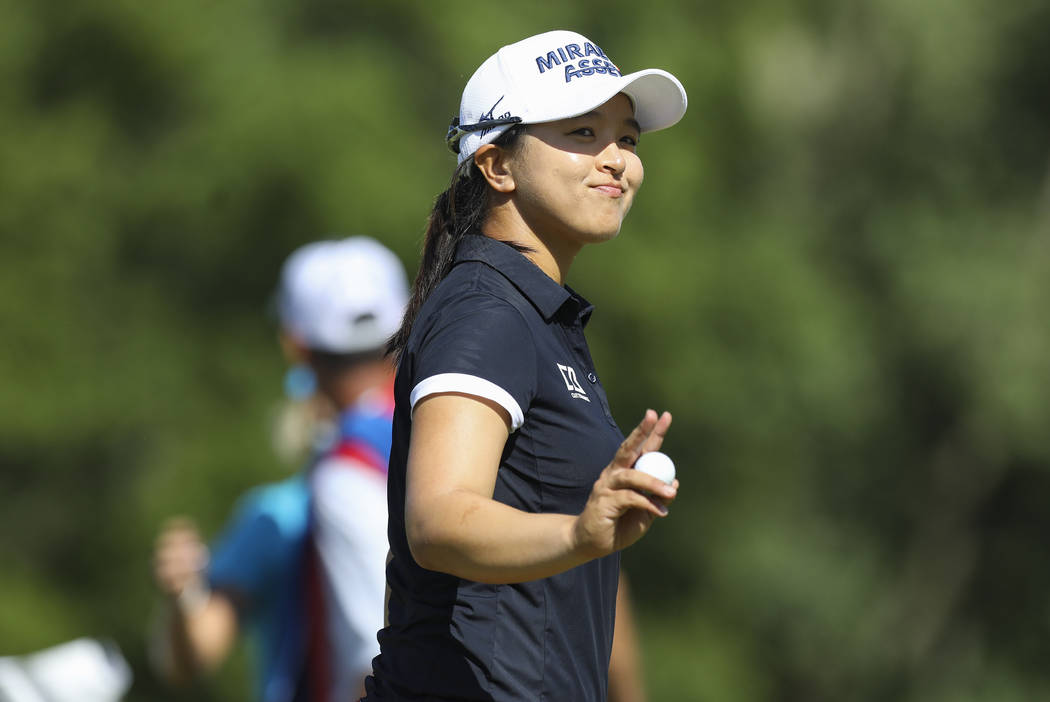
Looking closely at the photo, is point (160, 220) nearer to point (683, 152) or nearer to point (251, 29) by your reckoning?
point (251, 29)

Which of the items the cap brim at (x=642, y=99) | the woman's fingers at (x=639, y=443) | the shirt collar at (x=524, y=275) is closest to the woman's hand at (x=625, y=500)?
the woman's fingers at (x=639, y=443)

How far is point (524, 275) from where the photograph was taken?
8.30 ft

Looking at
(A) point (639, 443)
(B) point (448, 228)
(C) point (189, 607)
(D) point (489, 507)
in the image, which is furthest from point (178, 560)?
(A) point (639, 443)

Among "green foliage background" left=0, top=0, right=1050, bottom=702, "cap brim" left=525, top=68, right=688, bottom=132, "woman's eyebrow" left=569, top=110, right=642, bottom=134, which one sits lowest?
"green foliage background" left=0, top=0, right=1050, bottom=702

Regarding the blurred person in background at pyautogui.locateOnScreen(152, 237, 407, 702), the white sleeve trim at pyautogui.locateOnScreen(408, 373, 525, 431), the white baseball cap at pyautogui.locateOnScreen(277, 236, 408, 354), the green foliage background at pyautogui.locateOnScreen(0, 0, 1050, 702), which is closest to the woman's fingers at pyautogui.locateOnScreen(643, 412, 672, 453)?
the white sleeve trim at pyautogui.locateOnScreen(408, 373, 525, 431)

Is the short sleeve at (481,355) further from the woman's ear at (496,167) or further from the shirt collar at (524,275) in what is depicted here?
the woman's ear at (496,167)

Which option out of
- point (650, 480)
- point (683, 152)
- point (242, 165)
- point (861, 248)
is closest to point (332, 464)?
point (650, 480)

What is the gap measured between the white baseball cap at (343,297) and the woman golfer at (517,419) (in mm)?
1363

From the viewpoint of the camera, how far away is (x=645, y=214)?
9688 millimetres

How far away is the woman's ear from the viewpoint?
2.68 meters

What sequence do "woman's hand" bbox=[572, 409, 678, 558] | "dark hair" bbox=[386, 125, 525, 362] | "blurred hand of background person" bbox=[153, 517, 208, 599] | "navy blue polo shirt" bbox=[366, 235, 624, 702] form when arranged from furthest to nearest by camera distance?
1. "blurred hand of background person" bbox=[153, 517, 208, 599]
2. "dark hair" bbox=[386, 125, 525, 362]
3. "navy blue polo shirt" bbox=[366, 235, 624, 702]
4. "woman's hand" bbox=[572, 409, 678, 558]

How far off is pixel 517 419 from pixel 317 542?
1.71m

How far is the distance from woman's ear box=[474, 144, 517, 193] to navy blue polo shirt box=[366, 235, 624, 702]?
0.20 metres

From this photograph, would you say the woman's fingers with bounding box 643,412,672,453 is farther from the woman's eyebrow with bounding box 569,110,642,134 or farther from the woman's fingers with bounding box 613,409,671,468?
the woman's eyebrow with bounding box 569,110,642,134
